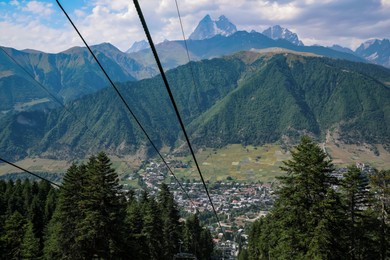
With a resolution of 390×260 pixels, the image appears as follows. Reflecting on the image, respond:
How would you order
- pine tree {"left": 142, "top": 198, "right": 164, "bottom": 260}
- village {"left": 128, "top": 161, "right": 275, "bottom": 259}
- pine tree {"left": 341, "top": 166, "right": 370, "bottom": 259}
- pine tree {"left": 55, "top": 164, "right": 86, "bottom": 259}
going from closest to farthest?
pine tree {"left": 341, "top": 166, "right": 370, "bottom": 259}
pine tree {"left": 55, "top": 164, "right": 86, "bottom": 259}
pine tree {"left": 142, "top": 198, "right": 164, "bottom": 260}
village {"left": 128, "top": 161, "right": 275, "bottom": 259}

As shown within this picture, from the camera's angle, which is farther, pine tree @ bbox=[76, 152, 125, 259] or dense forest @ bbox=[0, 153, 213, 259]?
dense forest @ bbox=[0, 153, 213, 259]

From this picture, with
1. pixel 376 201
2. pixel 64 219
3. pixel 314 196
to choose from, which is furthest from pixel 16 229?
pixel 376 201

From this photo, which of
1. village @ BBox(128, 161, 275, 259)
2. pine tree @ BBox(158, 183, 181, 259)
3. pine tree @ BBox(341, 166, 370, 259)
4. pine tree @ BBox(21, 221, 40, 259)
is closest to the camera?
pine tree @ BBox(341, 166, 370, 259)

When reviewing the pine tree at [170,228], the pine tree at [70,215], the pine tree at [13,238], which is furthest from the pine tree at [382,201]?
the pine tree at [13,238]

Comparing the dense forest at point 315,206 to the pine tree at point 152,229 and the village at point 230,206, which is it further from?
the village at point 230,206

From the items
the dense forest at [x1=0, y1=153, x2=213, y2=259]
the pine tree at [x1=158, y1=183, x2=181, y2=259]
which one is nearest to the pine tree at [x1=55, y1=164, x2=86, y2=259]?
the dense forest at [x1=0, y1=153, x2=213, y2=259]

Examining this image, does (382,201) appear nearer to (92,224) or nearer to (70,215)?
(92,224)

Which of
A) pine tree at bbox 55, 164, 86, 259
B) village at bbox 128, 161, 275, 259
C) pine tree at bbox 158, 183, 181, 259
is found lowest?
village at bbox 128, 161, 275, 259

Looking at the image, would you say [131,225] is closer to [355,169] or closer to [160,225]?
[160,225]

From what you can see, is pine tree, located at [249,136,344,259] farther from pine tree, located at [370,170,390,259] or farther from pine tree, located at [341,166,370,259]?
pine tree, located at [370,170,390,259]

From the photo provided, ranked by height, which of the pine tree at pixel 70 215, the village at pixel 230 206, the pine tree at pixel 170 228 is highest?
the pine tree at pixel 70 215
